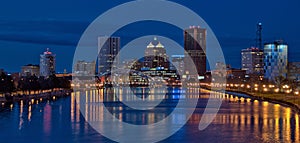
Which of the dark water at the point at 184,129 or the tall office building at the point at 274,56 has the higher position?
the tall office building at the point at 274,56

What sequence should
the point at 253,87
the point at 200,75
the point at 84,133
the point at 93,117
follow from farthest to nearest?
the point at 200,75 < the point at 253,87 < the point at 93,117 < the point at 84,133

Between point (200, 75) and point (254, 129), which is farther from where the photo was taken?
point (200, 75)

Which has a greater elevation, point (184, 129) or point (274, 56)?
point (274, 56)

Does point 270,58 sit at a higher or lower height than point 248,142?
higher

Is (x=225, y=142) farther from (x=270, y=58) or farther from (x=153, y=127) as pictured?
(x=270, y=58)

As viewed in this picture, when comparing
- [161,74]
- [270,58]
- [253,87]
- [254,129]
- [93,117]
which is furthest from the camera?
[161,74]

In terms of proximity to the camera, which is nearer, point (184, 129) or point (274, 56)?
point (184, 129)

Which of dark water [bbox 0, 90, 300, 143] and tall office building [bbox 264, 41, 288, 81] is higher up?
tall office building [bbox 264, 41, 288, 81]

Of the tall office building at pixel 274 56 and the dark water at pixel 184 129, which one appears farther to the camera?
the tall office building at pixel 274 56

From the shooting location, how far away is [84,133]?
14.5 metres

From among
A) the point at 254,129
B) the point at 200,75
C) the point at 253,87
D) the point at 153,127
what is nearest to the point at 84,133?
the point at 153,127

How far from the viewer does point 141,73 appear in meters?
131

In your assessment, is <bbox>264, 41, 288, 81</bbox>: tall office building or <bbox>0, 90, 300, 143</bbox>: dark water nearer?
<bbox>0, 90, 300, 143</bbox>: dark water

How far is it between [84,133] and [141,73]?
383 feet
